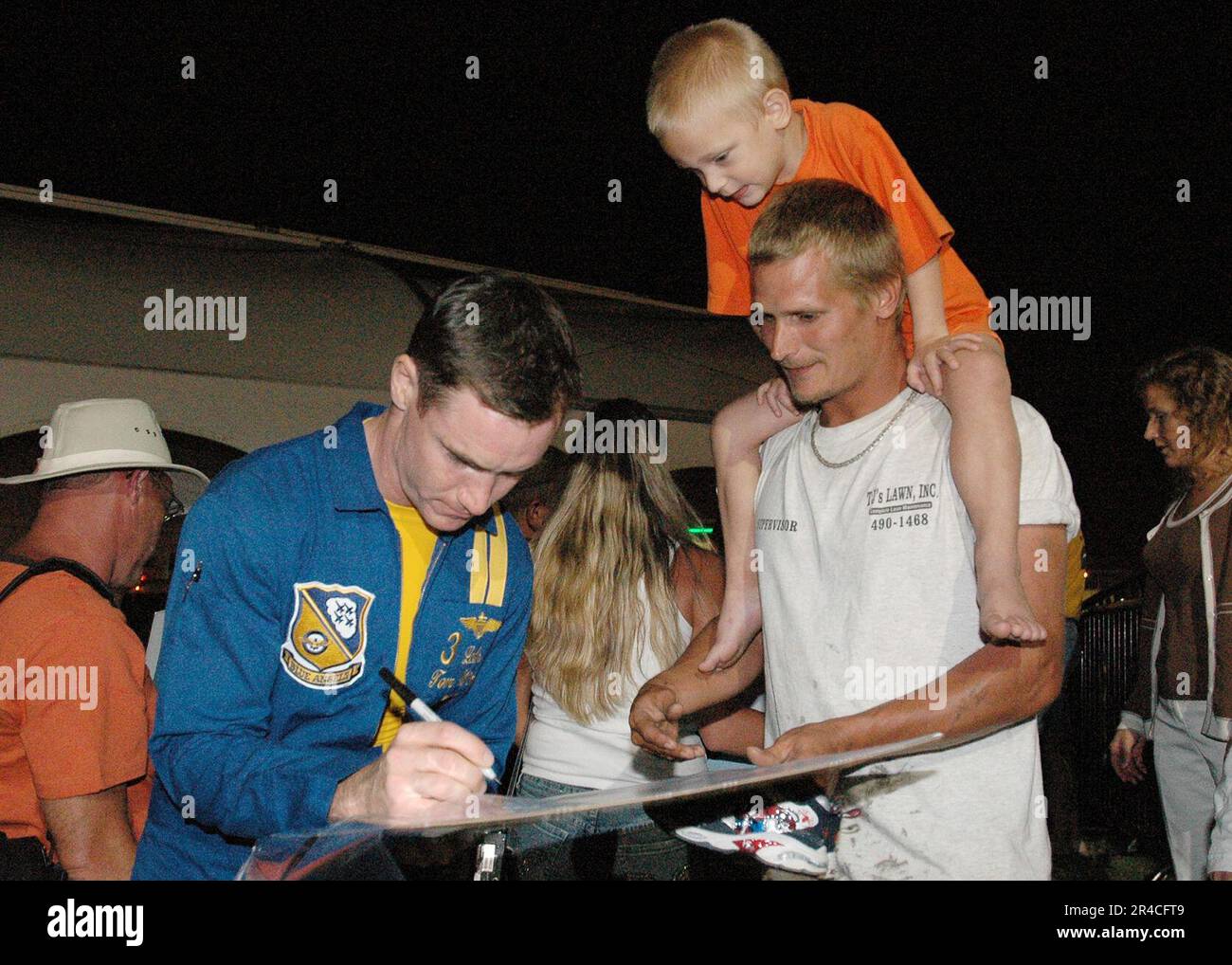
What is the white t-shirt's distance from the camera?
1.92 meters

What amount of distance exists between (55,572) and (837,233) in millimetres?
1942

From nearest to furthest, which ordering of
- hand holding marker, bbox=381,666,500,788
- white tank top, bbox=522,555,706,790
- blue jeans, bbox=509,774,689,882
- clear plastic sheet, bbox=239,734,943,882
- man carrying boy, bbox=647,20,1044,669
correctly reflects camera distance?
clear plastic sheet, bbox=239,734,943,882 → hand holding marker, bbox=381,666,500,788 → man carrying boy, bbox=647,20,1044,669 → blue jeans, bbox=509,774,689,882 → white tank top, bbox=522,555,706,790

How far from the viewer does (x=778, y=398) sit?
97.8 inches

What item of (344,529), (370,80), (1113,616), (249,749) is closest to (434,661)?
(344,529)

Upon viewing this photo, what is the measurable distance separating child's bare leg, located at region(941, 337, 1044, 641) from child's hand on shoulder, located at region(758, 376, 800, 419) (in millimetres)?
519

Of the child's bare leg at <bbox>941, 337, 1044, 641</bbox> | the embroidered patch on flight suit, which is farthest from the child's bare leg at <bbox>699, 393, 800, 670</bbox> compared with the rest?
the embroidered patch on flight suit

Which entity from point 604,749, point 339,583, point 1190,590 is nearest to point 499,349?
point 339,583

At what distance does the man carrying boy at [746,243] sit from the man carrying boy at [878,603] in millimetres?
84

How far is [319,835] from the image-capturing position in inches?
49.1

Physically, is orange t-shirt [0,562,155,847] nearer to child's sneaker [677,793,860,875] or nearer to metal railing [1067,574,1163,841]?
child's sneaker [677,793,860,875]

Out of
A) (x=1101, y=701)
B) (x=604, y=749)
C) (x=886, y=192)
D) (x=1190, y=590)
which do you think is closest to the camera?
(x=886, y=192)

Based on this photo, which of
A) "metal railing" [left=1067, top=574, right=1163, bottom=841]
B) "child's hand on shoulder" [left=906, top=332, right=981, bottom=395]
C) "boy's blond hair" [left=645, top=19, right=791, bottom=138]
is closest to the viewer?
"child's hand on shoulder" [left=906, top=332, right=981, bottom=395]

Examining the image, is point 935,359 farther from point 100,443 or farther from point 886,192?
point 100,443
